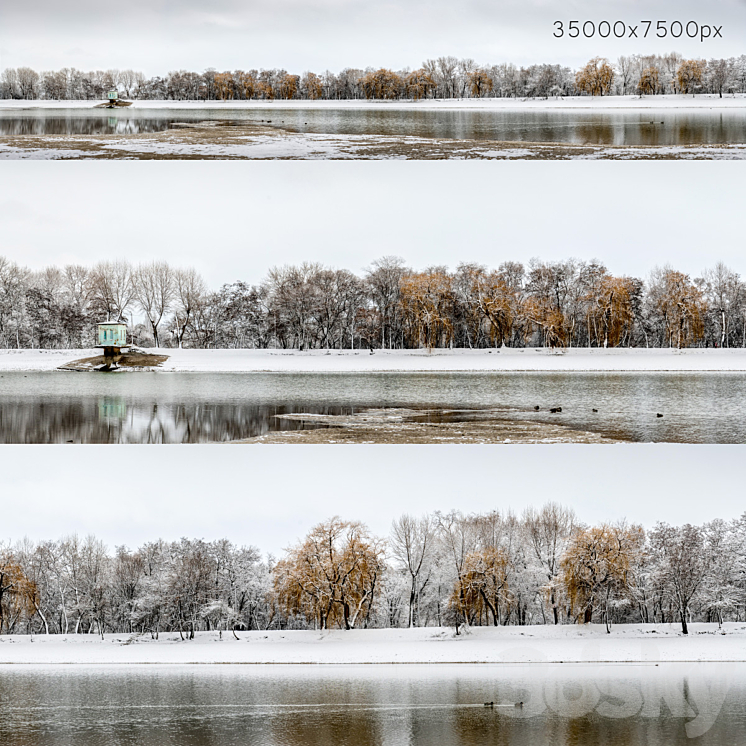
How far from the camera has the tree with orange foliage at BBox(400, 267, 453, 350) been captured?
26.6ft

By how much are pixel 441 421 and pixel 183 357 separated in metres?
2.76

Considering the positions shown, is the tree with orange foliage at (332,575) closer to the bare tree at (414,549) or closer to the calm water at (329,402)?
the bare tree at (414,549)

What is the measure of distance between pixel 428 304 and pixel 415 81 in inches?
90.9

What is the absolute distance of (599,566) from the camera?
1320cm

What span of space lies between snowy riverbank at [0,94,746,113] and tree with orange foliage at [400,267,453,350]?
5.64 feet

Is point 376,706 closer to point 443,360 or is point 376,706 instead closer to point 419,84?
point 443,360

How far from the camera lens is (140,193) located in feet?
26.2

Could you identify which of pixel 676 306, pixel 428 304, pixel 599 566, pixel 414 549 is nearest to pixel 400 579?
pixel 414 549

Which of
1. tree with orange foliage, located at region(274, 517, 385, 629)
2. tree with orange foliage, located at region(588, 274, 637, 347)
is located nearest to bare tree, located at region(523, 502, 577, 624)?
tree with orange foliage, located at region(274, 517, 385, 629)

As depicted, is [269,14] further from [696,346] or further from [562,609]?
[562,609]

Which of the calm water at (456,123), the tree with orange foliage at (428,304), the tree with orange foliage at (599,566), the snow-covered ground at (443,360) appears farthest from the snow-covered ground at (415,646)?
the calm water at (456,123)

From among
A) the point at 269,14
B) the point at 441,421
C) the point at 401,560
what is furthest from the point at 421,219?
the point at 401,560

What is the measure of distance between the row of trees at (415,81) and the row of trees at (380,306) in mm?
1779

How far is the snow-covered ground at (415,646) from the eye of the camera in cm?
1309
